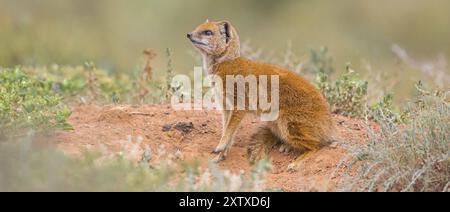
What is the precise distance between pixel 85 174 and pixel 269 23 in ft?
39.5

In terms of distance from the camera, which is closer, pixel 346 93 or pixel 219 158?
pixel 219 158

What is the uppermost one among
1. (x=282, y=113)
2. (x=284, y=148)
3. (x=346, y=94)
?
(x=346, y=94)

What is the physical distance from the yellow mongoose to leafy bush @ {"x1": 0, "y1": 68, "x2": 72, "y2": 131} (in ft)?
4.23

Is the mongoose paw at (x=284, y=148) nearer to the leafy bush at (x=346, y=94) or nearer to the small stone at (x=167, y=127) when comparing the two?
the small stone at (x=167, y=127)

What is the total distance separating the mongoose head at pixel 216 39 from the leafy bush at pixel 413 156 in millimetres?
1737

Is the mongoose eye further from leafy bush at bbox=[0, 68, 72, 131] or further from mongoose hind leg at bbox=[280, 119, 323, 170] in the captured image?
leafy bush at bbox=[0, 68, 72, 131]

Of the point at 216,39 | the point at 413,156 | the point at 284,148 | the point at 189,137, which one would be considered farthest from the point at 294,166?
the point at 216,39

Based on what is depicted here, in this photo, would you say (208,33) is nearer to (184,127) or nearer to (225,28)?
(225,28)

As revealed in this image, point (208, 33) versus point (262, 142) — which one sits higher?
point (208, 33)

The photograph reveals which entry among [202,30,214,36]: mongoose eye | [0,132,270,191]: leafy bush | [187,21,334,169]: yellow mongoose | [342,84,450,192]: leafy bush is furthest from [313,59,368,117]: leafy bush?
[0,132,270,191]: leafy bush

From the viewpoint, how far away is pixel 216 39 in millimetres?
7066

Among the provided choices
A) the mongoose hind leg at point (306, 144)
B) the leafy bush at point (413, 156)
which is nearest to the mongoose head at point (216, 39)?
the mongoose hind leg at point (306, 144)

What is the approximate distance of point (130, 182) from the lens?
4.98m
